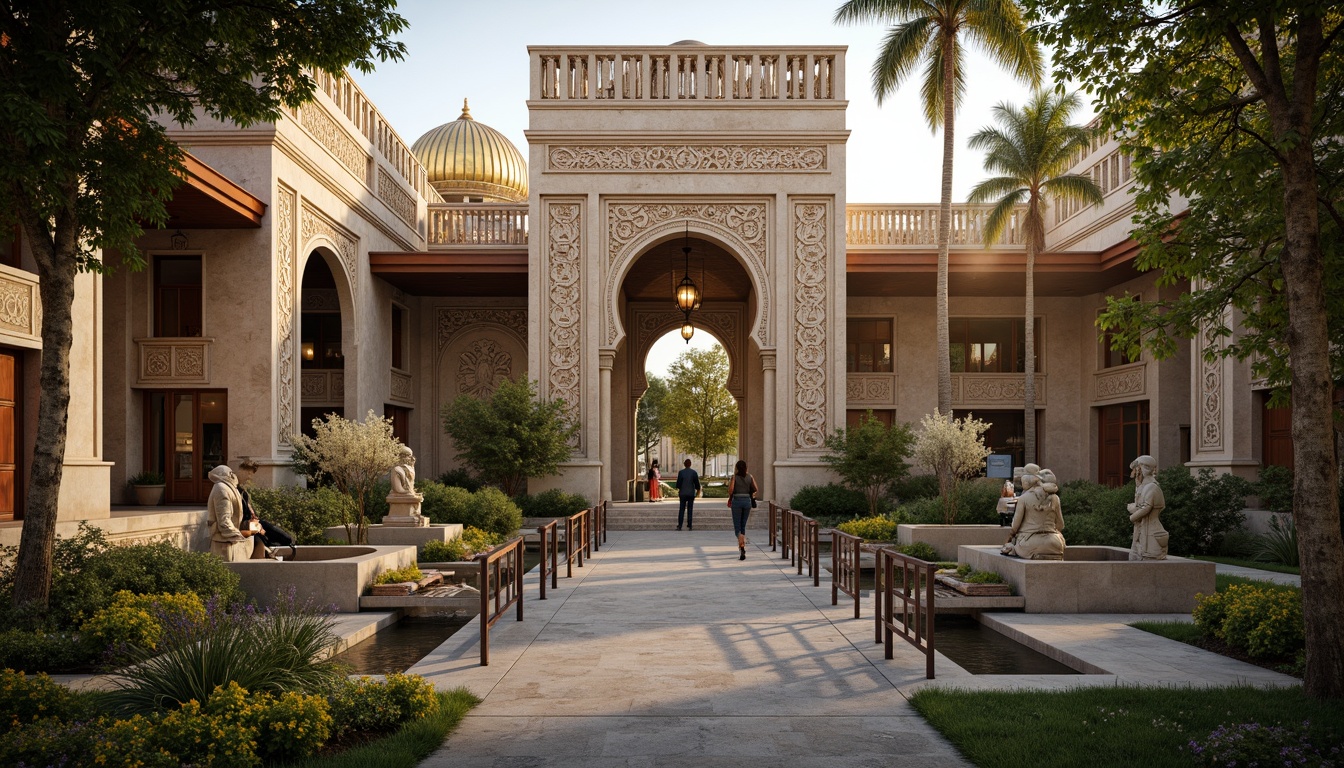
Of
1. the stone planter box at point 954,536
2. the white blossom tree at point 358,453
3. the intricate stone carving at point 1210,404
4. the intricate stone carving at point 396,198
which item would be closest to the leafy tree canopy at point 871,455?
the intricate stone carving at point 1210,404

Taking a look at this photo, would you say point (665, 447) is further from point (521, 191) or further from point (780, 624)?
point (780, 624)

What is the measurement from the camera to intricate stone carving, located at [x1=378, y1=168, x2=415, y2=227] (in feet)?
79.6

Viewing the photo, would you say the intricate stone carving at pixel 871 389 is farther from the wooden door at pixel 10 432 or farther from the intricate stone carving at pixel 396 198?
the wooden door at pixel 10 432

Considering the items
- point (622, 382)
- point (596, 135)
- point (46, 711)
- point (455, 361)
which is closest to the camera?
point (46, 711)

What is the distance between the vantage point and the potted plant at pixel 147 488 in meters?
17.5

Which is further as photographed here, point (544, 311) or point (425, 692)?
point (544, 311)

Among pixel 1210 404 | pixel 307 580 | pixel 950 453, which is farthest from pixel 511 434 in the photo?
pixel 1210 404

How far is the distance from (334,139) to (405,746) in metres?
18.0

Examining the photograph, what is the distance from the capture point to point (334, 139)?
20.8m

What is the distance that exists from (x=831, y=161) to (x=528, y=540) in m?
11.3

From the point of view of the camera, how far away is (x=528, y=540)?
1925cm

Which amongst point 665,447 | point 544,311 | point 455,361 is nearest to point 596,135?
point 544,311

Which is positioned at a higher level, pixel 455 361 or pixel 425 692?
pixel 455 361

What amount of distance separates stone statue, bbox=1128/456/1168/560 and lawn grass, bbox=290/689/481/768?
768 centimetres
